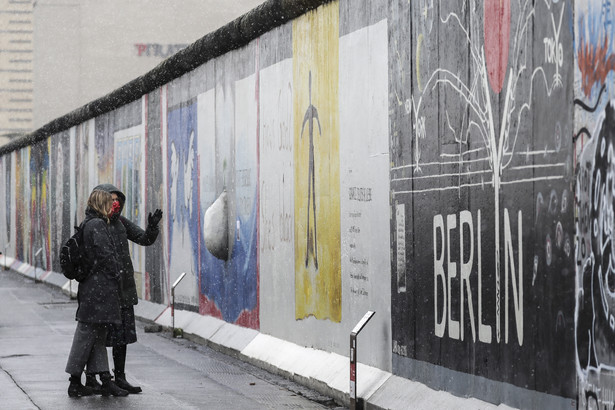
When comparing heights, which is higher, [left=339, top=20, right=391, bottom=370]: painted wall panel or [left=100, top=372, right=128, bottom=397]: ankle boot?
[left=339, top=20, right=391, bottom=370]: painted wall panel

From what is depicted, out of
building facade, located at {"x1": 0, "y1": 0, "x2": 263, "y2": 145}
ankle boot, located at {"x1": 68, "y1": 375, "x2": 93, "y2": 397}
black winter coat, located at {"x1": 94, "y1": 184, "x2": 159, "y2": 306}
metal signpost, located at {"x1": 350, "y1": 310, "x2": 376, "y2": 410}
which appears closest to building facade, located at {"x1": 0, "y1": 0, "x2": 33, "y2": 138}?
building facade, located at {"x1": 0, "y1": 0, "x2": 263, "y2": 145}

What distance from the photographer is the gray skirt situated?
11.0 m

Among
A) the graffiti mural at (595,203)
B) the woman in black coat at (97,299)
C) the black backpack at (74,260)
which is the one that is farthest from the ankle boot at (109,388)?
the graffiti mural at (595,203)

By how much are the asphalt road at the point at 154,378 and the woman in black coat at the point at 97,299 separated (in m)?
0.33

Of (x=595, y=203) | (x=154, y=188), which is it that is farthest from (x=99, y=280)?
(x=154, y=188)

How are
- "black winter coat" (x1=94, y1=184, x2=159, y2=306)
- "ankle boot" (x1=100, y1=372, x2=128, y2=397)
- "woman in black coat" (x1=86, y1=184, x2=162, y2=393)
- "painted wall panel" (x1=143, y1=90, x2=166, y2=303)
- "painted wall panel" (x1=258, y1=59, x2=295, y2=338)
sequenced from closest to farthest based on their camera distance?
"ankle boot" (x1=100, y1=372, x2=128, y2=397)
"woman in black coat" (x1=86, y1=184, x2=162, y2=393)
"black winter coat" (x1=94, y1=184, x2=159, y2=306)
"painted wall panel" (x1=258, y1=59, x2=295, y2=338)
"painted wall panel" (x1=143, y1=90, x2=166, y2=303)

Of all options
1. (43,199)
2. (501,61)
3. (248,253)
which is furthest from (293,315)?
(43,199)

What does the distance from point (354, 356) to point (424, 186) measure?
148 cm

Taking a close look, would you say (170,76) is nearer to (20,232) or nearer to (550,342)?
(550,342)

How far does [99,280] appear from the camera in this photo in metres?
10.9

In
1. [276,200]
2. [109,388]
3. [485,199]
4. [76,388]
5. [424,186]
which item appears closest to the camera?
[485,199]

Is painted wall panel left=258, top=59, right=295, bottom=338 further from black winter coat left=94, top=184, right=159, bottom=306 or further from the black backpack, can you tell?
the black backpack

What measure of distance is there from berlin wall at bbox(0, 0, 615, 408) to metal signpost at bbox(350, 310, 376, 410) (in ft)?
0.93

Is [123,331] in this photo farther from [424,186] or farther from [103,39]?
[103,39]
